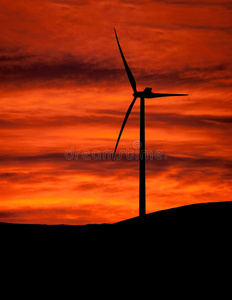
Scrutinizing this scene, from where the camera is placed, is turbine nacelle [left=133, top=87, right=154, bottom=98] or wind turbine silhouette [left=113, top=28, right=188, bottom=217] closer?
wind turbine silhouette [left=113, top=28, right=188, bottom=217]

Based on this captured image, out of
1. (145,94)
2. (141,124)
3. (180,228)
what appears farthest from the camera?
(180,228)


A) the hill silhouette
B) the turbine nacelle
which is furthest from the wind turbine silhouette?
the hill silhouette

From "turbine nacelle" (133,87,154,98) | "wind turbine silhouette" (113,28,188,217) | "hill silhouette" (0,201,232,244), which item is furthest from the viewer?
"turbine nacelle" (133,87,154,98)

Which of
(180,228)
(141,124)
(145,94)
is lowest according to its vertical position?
(180,228)

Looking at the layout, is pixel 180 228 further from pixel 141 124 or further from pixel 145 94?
pixel 145 94

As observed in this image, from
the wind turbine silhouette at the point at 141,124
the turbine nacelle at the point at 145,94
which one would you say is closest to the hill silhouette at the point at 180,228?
the wind turbine silhouette at the point at 141,124

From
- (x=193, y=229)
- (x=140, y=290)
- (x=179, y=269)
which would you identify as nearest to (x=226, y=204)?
(x=193, y=229)

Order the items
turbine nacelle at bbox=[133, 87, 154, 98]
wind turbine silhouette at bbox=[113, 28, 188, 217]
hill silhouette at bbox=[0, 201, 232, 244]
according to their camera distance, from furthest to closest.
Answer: turbine nacelle at bbox=[133, 87, 154, 98] < hill silhouette at bbox=[0, 201, 232, 244] < wind turbine silhouette at bbox=[113, 28, 188, 217]

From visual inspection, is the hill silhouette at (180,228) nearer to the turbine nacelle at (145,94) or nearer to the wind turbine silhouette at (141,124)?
the wind turbine silhouette at (141,124)

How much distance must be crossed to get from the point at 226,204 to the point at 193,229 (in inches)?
602

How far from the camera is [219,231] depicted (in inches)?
1650

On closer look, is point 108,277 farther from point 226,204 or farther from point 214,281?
point 226,204

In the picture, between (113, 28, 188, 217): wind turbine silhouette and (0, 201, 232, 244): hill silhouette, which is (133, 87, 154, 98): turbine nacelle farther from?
(0, 201, 232, 244): hill silhouette

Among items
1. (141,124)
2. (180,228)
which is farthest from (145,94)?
(180,228)
